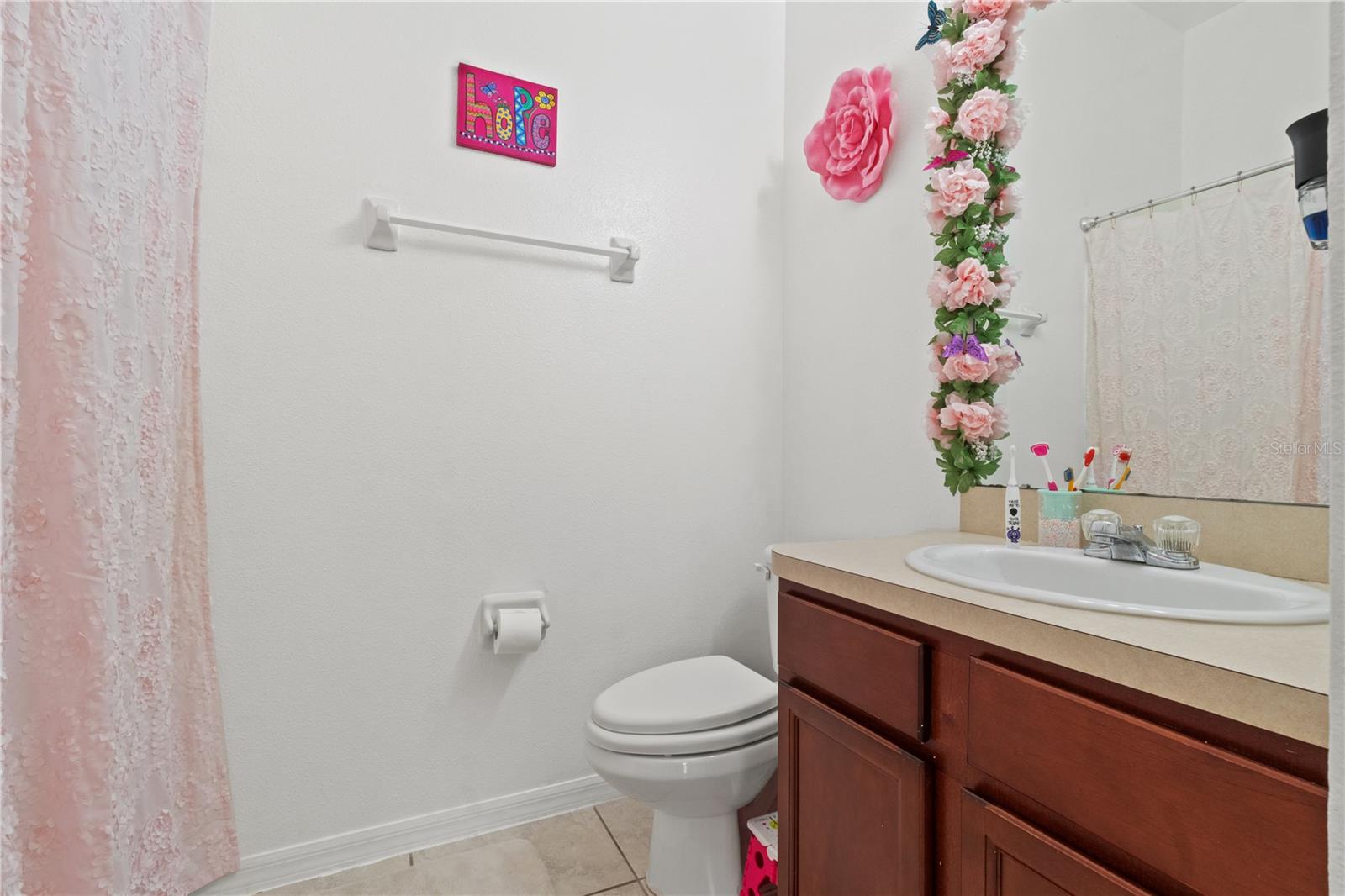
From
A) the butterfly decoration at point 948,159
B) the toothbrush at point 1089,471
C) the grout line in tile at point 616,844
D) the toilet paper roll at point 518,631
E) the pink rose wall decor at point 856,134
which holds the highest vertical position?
the pink rose wall decor at point 856,134

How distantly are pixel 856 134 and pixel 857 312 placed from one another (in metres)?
0.48

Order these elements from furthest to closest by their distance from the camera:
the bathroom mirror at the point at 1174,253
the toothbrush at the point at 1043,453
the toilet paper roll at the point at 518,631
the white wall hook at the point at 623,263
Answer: the white wall hook at the point at 623,263
the toilet paper roll at the point at 518,631
the toothbrush at the point at 1043,453
the bathroom mirror at the point at 1174,253

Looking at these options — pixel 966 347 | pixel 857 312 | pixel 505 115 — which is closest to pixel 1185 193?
pixel 966 347

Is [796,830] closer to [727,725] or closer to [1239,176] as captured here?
[727,725]

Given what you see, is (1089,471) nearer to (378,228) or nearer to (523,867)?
(523,867)

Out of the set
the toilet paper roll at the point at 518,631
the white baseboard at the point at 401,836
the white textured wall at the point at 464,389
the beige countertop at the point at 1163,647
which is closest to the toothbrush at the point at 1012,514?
the beige countertop at the point at 1163,647

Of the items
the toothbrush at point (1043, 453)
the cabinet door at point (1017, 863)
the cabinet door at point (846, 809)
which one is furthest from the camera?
the toothbrush at point (1043, 453)

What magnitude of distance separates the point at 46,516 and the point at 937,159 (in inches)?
63.5

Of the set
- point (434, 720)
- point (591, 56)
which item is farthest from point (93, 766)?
point (591, 56)

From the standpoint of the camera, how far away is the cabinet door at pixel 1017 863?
606mm

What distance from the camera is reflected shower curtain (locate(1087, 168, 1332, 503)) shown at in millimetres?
900

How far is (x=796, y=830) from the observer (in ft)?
3.57

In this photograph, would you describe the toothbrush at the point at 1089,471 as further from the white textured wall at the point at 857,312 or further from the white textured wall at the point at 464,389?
the white textured wall at the point at 464,389

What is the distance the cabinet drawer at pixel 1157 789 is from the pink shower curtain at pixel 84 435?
996 millimetres
